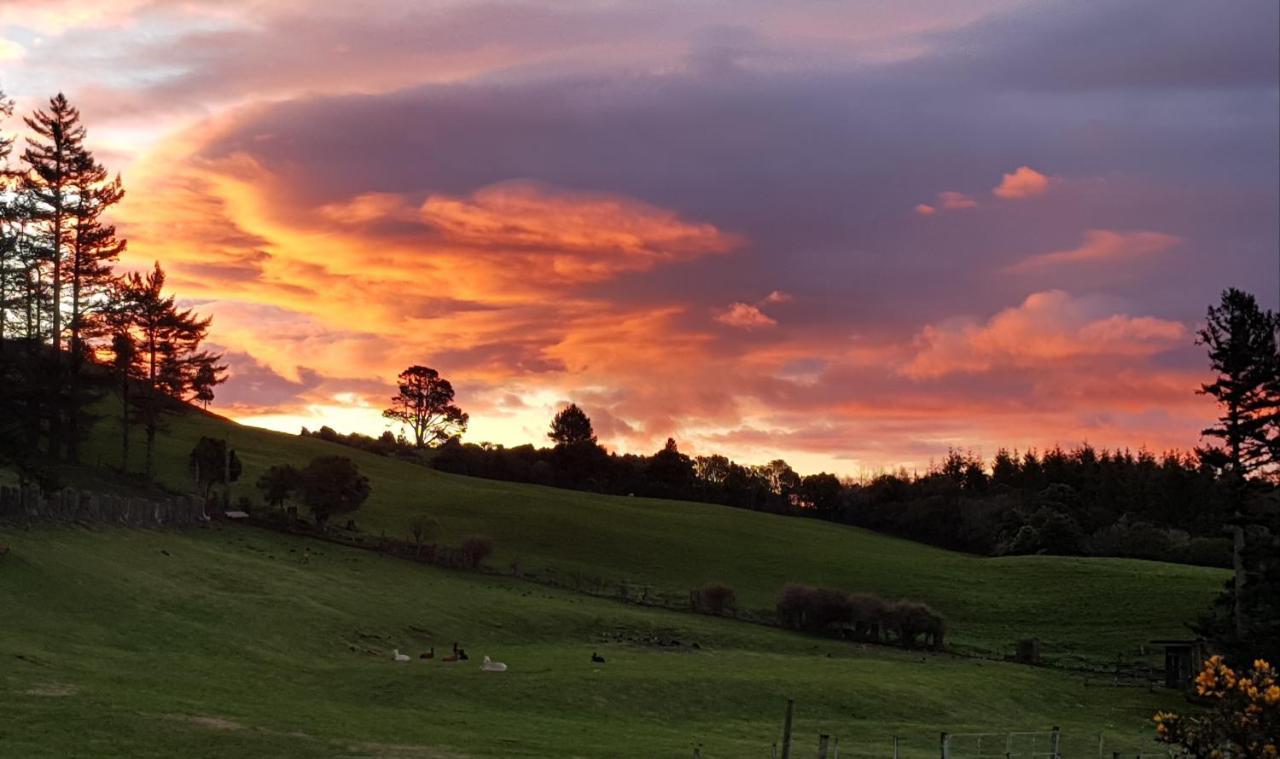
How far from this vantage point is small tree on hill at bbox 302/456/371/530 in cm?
10225

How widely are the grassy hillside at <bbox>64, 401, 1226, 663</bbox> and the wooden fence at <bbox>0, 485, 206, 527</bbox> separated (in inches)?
1032

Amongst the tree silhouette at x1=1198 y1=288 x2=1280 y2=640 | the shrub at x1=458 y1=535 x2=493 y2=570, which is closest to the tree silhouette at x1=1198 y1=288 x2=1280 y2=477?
the tree silhouette at x1=1198 y1=288 x2=1280 y2=640

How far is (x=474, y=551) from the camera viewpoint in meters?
100

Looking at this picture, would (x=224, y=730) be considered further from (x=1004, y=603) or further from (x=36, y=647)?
(x=1004, y=603)

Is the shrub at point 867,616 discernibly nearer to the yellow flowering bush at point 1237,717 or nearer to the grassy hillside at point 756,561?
the grassy hillside at point 756,561

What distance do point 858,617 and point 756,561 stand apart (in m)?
34.9

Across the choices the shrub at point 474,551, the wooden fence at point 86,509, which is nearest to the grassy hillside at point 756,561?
the shrub at point 474,551

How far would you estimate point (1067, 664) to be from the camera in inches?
3504

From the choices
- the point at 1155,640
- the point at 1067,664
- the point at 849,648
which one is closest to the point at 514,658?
the point at 849,648

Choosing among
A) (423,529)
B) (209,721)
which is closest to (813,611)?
(423,529)

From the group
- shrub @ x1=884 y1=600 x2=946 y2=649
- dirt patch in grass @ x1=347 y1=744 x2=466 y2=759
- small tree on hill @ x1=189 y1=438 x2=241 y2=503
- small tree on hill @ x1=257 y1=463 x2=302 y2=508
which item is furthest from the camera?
small tree on hill @ x1=189 y1=438 x2=241 y2=503

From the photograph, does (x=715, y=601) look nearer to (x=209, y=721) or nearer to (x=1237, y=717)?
(x=209, y=721)

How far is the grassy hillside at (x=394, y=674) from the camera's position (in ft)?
128

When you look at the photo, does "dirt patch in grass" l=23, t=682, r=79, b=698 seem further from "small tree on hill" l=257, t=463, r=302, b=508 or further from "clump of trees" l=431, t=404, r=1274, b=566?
"clump of trees" l=431, t=404, r=1274, b=566
